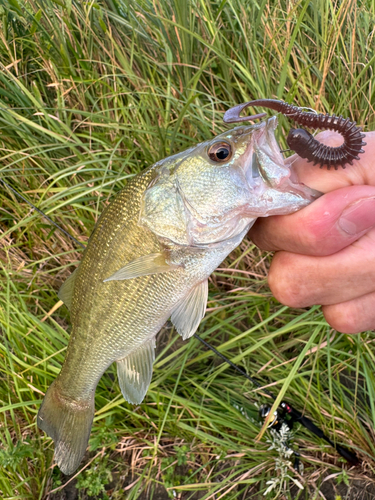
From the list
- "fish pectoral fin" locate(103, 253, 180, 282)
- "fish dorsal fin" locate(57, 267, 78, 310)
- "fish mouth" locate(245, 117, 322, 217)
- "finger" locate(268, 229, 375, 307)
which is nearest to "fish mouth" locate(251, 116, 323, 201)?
"fish mouth" locate(245, 117, 322, 217)

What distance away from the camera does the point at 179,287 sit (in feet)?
5.10

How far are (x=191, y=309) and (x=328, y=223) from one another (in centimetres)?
62

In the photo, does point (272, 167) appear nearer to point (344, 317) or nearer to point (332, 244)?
point (332, 244)

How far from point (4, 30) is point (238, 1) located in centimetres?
164

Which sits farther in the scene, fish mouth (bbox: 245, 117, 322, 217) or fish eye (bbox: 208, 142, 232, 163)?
fish eye (bbox: 208, 142, 232, 163)

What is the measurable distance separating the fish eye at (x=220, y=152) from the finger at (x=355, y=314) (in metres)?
0.71

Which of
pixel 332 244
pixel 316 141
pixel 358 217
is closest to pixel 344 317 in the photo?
pixel 332 244

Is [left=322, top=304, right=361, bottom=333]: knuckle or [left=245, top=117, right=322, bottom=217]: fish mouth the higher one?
[left=245, top=117, right=322, bottom=217]: fish mouth

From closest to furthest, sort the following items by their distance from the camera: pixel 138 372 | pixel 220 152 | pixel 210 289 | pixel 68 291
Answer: pixel 220 152, pixel 138 372, pixel 68 291, pixel 210 289

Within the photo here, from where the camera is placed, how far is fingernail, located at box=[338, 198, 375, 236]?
4.07ft

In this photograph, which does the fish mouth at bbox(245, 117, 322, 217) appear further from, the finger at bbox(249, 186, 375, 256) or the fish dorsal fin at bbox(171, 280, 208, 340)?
the fish dorsal fin at bbox(171, 280, 208, 340)

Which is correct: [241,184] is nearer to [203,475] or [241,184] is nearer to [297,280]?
[297,280]

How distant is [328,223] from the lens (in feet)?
4.23

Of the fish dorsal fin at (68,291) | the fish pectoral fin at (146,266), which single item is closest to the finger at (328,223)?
the fish pectoral fin at (146,266)
